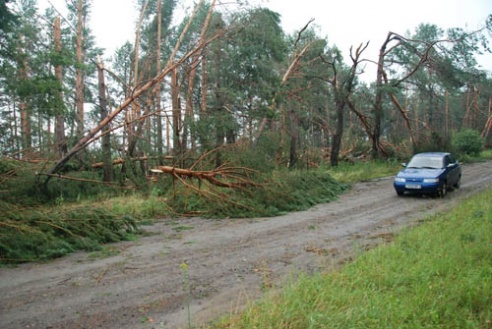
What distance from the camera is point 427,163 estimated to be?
50.3 ft

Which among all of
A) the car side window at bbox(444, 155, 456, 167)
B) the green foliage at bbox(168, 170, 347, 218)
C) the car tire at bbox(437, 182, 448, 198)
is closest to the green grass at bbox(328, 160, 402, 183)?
the car side window at bbox(444, 155, 456, 167)

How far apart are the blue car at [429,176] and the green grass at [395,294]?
7.28 m

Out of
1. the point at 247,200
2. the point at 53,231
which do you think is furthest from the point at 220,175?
the point at 53,231

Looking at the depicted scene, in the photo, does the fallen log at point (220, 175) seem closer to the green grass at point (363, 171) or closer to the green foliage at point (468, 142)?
the green grass at point (363, 171)

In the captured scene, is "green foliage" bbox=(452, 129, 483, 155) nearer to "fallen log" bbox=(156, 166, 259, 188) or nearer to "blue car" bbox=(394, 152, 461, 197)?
"blue car" bbox=(394, 152, 461, 197)

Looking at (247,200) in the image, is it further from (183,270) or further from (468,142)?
(468,142)

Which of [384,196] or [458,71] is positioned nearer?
[384,196]

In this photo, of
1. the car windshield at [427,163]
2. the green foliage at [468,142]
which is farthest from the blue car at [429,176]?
the green foliage at [468,142]

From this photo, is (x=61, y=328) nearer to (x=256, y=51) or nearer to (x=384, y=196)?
(x=384, y=196)

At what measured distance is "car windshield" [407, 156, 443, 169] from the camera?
1508 centimetres

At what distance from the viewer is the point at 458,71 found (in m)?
24.2

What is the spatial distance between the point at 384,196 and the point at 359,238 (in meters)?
7.07

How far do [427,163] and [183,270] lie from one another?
1192cm

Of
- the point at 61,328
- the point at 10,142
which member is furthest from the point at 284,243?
the point at 10,142
